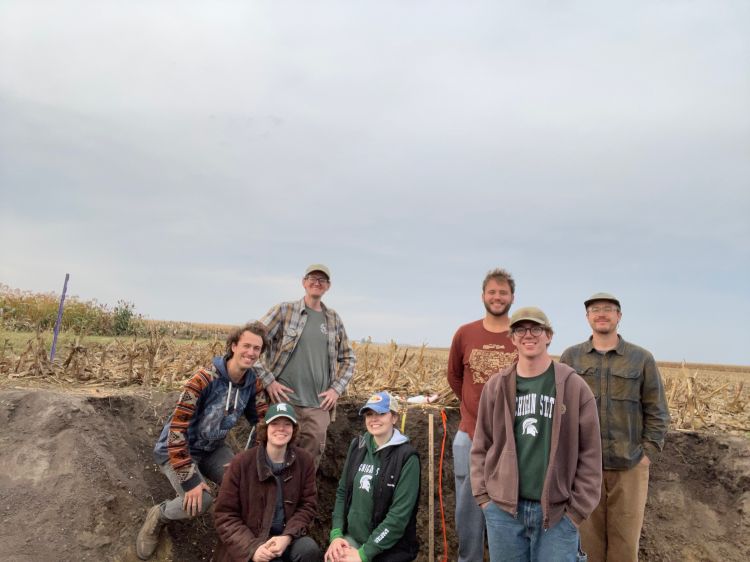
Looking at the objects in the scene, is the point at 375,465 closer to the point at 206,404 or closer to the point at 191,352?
the point at 206,404

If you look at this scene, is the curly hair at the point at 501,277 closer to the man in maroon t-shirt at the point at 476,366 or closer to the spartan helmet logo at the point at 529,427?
the man in maroon t-shirt at the point at 476,366

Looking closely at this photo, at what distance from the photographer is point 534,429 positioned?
3846 mm

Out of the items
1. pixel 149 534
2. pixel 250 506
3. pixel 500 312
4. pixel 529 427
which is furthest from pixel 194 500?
pixel 500 312

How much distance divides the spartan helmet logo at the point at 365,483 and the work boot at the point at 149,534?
1.91 m

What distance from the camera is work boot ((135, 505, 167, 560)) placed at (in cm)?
531

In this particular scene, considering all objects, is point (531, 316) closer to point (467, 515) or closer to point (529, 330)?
point (529, 330)

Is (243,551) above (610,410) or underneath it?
underneath

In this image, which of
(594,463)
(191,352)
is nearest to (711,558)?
(594,463)

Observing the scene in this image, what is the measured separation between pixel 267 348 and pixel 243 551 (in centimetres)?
172

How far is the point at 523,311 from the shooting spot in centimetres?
391

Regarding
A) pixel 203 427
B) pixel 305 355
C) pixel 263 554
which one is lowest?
pixel 263 554

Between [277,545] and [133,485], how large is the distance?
2.10m

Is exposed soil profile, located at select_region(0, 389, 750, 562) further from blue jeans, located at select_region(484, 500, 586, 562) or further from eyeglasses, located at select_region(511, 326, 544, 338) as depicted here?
eyeglasses, located at select_region(511, 326, 544, 338)

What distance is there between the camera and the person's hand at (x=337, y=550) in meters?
4.65
